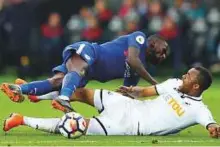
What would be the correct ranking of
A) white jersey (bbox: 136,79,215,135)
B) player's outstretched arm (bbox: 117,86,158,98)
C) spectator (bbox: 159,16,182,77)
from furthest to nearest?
spectator (bbox: 159,16,182,77), player's outstretched arm (bbox: 117,86,158,98), white jersey (bbox: 136,79,215,135)

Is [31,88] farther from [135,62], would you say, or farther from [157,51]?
[157,51]

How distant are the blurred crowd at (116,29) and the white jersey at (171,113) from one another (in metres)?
13.0

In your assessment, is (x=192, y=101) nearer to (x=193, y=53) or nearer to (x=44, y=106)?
(x=44, y=106)

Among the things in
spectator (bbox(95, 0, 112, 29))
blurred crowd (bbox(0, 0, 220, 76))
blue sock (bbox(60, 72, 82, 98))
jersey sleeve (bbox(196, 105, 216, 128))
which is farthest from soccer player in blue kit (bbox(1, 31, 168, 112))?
spectator (bbox(95, 0, 112, 29))

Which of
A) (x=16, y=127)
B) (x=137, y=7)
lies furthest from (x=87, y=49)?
(x=137, y=7)

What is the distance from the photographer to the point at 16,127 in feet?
45.3

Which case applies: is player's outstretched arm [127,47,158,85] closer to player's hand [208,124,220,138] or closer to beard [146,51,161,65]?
beard [146,51,161,65]

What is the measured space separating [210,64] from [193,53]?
0.55 m

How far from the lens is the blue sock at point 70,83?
13.0m

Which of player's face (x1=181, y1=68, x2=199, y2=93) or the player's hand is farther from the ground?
player's face (x1=181, y1=68, x2=199, y2=93)

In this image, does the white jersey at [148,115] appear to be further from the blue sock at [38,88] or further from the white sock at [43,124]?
the blue sock at [38,88]

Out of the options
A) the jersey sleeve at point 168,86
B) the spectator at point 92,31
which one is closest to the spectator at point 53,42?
the spectator at point 92,31

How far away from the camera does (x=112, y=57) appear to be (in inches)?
559

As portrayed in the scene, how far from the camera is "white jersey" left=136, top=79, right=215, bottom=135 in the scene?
12.6 m
